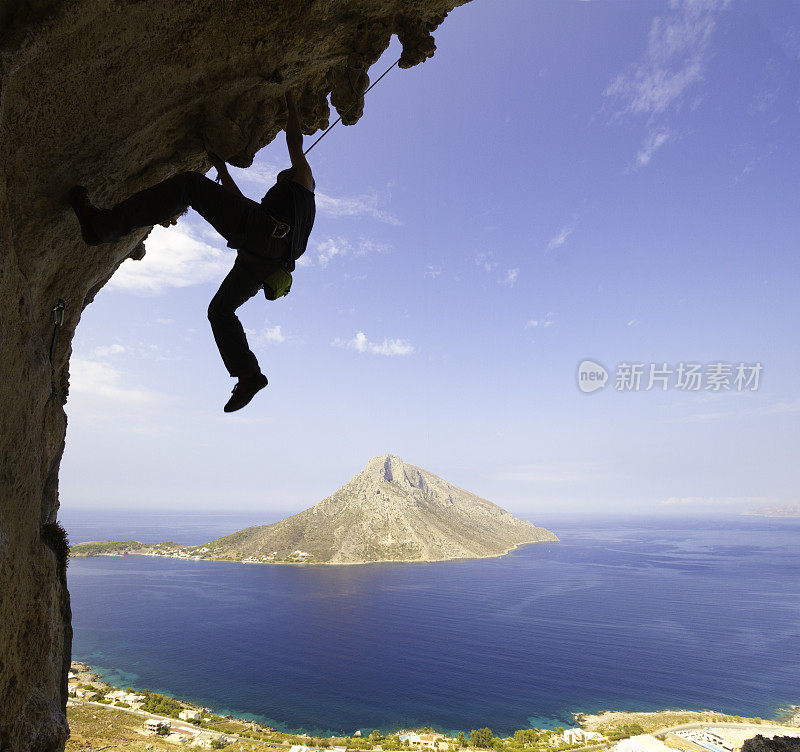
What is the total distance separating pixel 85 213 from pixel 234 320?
1304mm

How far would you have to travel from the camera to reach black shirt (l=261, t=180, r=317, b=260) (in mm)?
3156

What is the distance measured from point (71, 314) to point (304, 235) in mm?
3703

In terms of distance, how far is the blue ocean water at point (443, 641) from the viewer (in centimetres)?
4044

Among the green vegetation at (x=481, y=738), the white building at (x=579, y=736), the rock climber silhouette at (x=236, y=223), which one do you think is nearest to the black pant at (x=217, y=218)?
the rock climber silhouette at (x=236, y=223)

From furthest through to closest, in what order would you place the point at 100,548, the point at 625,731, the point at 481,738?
the point at 100,548, the point at 625,731, the point at 481,738

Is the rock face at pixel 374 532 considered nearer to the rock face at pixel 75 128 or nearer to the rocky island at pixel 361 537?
the rocky island at pixel 361 537

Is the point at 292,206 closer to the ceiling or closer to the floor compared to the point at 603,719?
closer to the ceiling

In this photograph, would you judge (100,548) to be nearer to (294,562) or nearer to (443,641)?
(294,562)

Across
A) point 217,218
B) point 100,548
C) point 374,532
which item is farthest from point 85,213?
point 100,548

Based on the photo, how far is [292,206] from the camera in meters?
3.18

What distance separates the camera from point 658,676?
153ft

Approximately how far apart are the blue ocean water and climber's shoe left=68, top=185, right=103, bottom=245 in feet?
146

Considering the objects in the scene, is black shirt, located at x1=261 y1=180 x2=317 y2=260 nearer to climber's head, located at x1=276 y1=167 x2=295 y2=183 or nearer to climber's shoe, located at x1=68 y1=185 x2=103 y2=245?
climber's head, located at x1=276 y1=167 x2=295 y2=183

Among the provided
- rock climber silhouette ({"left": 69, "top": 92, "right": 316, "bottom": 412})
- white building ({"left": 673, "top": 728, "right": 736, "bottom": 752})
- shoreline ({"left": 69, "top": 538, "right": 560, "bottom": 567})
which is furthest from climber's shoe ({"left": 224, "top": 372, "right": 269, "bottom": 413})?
shoreline ({"left": 69, "top": 538, "right": 560, "bottom": 567})
